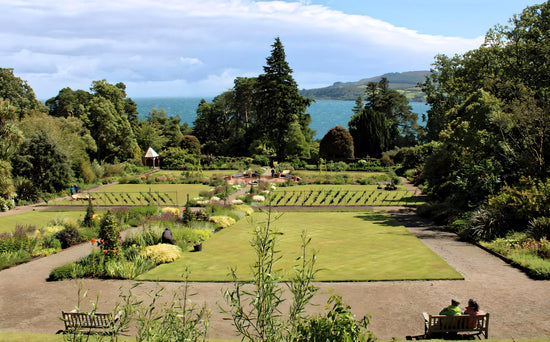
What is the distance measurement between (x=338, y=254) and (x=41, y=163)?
2489cm

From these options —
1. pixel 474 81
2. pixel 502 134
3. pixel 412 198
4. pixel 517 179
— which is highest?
pixel 474 81

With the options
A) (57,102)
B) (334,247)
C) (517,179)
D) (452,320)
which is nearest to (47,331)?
(452,320)

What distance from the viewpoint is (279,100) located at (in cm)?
5291

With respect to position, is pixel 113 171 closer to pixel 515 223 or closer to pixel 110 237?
pixel 110 237

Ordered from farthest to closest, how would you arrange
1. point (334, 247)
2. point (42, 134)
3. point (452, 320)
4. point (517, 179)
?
point (42, 134), point (517, 179), point (334, 247), point (452, 320)

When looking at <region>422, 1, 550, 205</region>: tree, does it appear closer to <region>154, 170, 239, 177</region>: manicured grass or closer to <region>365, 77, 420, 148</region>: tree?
<region>154, 170, 239, 177</region>: manicured grass

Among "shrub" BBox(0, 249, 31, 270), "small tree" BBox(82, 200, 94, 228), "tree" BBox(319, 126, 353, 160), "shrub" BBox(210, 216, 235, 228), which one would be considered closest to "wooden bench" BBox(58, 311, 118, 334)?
"shrub" BBox(0, 249, 31, 270)

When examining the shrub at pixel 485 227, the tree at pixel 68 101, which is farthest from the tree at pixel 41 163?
the shrub at pixel 485 227

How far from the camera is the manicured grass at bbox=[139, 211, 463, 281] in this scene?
45.5 feet

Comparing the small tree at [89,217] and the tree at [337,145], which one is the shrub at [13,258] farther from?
the tree at [337,145]

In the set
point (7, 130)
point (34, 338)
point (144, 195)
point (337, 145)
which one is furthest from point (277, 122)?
point (34, 338)

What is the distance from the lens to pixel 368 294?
1213 cm

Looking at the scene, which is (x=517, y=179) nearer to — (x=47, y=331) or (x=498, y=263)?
(x=498, y=263)

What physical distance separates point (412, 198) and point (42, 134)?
2688 centimetres
